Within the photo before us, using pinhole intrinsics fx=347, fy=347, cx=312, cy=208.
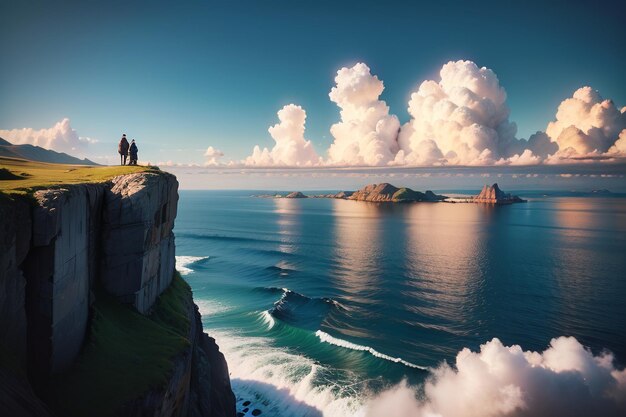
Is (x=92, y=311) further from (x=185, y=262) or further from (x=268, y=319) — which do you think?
(x=185, y=262)

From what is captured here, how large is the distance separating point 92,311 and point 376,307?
39144 millimetres

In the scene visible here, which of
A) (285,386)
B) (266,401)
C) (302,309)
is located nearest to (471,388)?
(285,386)

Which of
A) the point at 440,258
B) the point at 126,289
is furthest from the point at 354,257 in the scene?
the point at 126,289

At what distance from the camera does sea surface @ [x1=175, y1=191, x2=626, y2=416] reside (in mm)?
34062

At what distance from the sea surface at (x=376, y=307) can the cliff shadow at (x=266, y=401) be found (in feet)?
0.34

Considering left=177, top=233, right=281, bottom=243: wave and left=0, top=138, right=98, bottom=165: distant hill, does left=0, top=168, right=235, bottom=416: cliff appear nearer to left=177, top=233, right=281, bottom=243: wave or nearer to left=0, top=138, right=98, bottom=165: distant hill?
left=0, top=138, right=98, bottom=165: distant hill

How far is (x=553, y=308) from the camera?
49469 millimetres

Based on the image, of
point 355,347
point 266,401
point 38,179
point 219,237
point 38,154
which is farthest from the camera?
point 219,237

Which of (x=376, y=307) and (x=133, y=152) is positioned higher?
(x=133, y=152)

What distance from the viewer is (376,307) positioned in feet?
165

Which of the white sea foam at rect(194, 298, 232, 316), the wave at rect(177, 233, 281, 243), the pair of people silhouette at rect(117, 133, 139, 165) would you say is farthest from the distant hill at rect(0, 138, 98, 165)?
the pair of people silhouette at rect(117, 133, 139, 165)

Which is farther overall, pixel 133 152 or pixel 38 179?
pixel 133 152

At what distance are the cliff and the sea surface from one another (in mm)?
11686

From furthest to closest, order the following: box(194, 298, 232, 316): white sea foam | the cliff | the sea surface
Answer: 1. box(194, 298, 232, 316): white sea foam
2. the sea surface
3. the cliff
